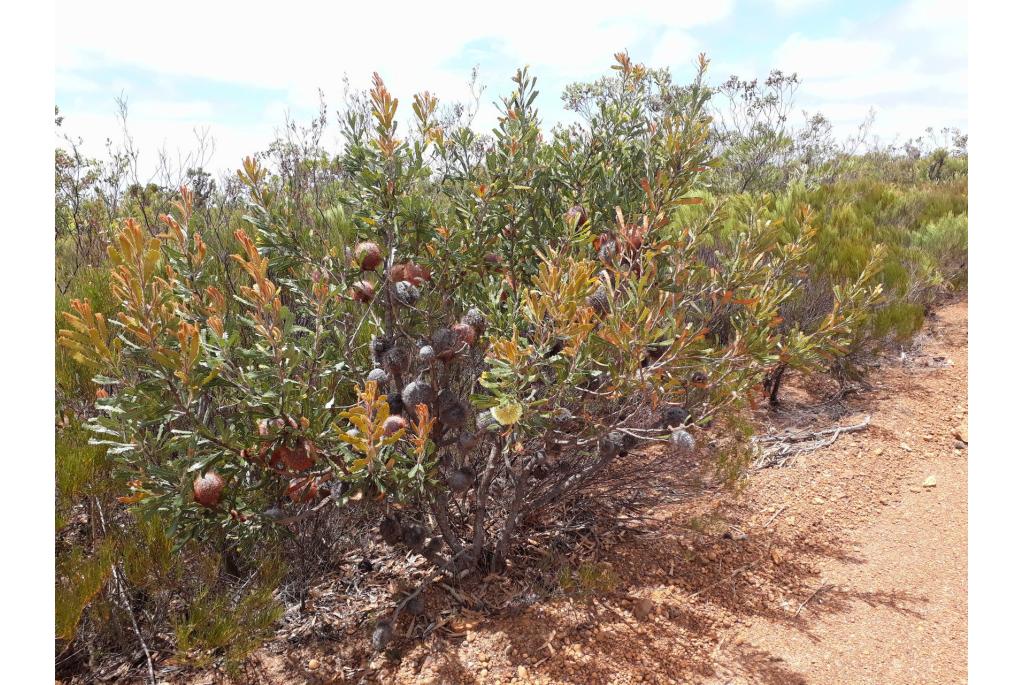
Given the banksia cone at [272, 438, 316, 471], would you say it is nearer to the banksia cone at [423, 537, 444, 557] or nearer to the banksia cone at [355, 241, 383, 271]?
the banksia cone at [355, 241, 383, 271]

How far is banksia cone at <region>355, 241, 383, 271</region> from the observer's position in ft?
6.32

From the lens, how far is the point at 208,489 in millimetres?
1641

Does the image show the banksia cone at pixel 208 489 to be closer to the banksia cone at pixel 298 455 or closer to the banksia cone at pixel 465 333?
the banksia cone at pixel 298 455

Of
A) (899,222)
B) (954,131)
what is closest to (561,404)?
(899,222)

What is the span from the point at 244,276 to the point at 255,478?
1.65 m

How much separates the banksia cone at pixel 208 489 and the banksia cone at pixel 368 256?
2.27ft

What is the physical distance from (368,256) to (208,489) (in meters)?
0.75

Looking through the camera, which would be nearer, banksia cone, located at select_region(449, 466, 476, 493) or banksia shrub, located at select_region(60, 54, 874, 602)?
banksia shrub, located at select_region(60, 54, 874, 602)

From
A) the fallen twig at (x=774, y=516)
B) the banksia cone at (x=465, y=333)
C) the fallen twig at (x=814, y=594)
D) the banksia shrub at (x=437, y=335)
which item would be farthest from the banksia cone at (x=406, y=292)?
the fallen twig at (x=774, y=516)

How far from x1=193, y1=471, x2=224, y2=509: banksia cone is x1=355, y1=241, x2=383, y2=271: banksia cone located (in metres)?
0.69

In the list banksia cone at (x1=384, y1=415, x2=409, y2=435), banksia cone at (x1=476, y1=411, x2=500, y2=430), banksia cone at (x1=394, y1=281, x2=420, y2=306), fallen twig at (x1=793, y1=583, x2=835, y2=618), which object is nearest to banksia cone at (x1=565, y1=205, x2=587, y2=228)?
banksia cone at (x1=394, y1=281, x2=420, y2=306)

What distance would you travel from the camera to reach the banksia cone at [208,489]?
1641mm

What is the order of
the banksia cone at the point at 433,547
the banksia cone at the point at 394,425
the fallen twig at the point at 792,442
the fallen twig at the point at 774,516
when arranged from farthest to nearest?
the fallen twig at the point at 792,442 → the fallen twig at the point at 774,516 → the banksia cone at the point at 433,547 → the banksia cone at the point at 394,425

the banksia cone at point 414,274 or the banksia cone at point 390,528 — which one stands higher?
the banksia cone at point 414,274
